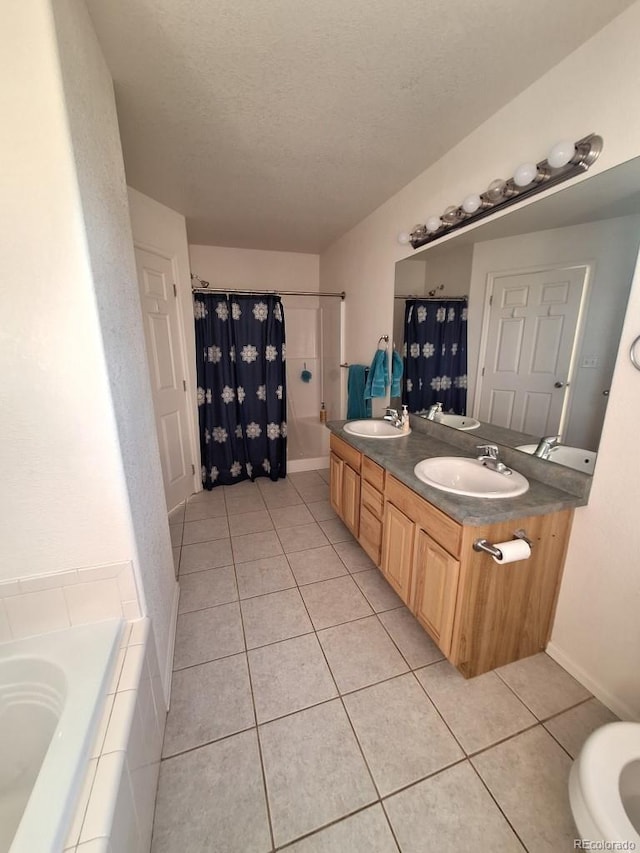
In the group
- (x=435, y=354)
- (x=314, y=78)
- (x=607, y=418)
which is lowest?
(x=607, y=418)

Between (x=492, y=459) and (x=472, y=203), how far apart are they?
1.23 meters

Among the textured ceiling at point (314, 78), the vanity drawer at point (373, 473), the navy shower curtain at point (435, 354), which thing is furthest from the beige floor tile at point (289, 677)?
the textured ceiling at point (314, 78)

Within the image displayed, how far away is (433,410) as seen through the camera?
213 cm

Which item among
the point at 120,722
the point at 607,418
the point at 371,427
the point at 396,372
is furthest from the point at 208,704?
the point at 396,372

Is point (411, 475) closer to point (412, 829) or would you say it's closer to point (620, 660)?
point (620, 660)

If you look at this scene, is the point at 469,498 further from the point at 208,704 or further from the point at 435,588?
the point at 208,704

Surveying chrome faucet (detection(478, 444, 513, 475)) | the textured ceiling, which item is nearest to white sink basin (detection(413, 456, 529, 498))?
chrome faucet (detection(478, 444, 513, 475))

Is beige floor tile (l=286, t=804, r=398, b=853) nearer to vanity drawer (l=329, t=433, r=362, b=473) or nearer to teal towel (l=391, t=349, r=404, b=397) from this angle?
vanity drawer (l=329, t=433, r=362, b=473)

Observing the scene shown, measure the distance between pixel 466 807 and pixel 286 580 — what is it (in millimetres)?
1185

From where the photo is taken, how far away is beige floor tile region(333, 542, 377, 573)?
6.84ft

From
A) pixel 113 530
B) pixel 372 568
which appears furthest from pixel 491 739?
pixel 113 530

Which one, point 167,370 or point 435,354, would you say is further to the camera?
point 167,370

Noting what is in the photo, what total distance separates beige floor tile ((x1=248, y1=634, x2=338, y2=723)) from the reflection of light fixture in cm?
219

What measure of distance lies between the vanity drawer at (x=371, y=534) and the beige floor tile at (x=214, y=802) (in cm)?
99
